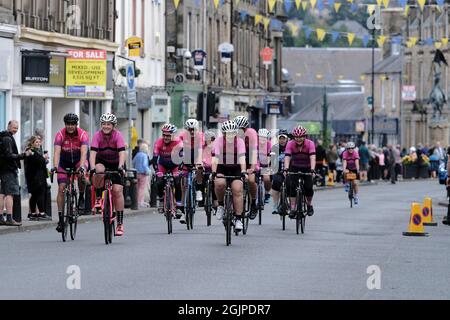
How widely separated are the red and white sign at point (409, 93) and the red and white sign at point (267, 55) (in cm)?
3637

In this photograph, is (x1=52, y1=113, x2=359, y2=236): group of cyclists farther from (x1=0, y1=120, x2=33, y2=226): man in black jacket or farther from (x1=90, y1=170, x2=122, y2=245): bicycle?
(x1=0, y1=120, x2=33, y2=226): man in black jacket

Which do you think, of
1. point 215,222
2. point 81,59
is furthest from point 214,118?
point 215,222

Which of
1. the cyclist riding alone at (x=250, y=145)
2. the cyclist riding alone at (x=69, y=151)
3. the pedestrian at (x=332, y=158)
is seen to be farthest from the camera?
the pedestrian at (x=332, y=158)

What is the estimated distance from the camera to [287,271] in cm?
1922

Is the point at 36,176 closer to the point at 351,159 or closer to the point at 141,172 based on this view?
the point at 141,172

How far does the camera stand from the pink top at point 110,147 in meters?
23.8

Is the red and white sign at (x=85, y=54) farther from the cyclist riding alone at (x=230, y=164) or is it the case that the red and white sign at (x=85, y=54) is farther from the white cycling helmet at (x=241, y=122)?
the cyclist riding alone at (x=230, y=164)

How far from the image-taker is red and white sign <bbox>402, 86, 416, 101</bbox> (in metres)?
109

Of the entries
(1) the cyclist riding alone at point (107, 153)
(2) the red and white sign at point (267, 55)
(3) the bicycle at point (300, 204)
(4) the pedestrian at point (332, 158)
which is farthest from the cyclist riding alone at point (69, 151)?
(2) the red and white sign at point (267, 55)

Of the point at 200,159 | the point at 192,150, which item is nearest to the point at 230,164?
the point at 200,159

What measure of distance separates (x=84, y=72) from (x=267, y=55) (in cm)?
3029
